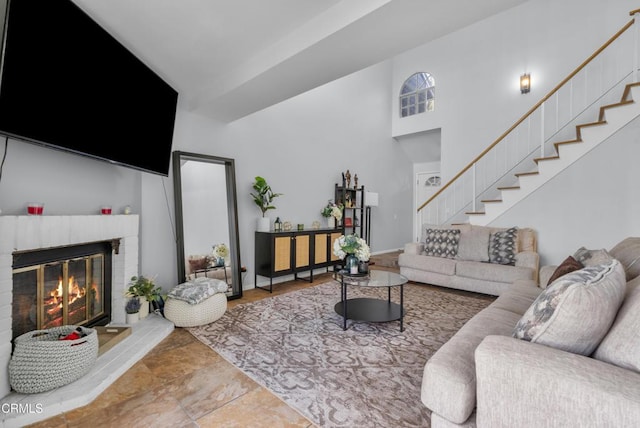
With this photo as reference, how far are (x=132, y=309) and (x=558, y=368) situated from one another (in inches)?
125

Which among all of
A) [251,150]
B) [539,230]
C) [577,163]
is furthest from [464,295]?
[251,150]

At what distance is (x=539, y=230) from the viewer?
14.2 feet

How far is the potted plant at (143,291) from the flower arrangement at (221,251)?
945mm

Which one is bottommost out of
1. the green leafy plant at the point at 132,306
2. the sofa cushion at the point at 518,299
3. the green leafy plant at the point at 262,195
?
the green leafy plant at the point at 132,306

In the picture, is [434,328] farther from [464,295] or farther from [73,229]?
[73,229]

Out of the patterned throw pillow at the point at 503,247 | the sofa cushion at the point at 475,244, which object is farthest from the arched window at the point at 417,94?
the patterned throw pillow at the point at 503,247

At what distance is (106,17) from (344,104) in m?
4.48

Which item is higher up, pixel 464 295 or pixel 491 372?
pixel 491 372

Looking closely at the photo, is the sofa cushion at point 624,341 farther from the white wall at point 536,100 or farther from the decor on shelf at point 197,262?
the decor on shelf at point 197,262

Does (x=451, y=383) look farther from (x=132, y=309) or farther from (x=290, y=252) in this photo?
(x=290, y=252)

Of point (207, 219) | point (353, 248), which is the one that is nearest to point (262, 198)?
point (207, 219)

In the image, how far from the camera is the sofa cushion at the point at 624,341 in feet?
3.41

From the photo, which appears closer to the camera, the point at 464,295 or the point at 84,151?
the point at 84,151

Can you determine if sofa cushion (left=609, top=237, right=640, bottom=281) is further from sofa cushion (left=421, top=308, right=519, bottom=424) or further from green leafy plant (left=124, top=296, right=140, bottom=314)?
green leafy plant (left=124, top=296, right=140, bottom=314)
